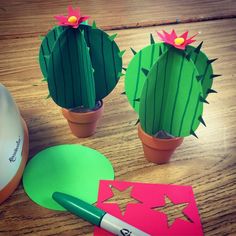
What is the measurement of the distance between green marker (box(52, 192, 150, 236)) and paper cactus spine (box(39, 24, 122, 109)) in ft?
0.41

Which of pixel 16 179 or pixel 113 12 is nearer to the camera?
pixel 16 179

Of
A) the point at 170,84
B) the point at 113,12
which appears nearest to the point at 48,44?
the point at 170,84

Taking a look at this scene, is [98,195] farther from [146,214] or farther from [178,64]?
[178,64]

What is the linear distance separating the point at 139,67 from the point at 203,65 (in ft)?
0.25

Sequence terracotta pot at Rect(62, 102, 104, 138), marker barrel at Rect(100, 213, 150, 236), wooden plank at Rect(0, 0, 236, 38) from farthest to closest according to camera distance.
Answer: wooden plank at Rect(0, 0, 236, 38) < terracotta pot at Rect(62, 102, 104, 138) < marker barrel at Rect(100, 213, 150, 236)

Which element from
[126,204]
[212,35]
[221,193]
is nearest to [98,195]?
[126,204]

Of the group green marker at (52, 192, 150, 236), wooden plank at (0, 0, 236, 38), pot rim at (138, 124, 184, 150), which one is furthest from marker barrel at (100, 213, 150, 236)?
wooden plank at (0, 0, 236, 38)

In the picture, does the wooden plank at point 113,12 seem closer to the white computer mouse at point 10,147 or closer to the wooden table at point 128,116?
the wooden table at point 128,116

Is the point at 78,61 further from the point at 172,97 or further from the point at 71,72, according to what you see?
the point at 172,97

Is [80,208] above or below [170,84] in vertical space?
below

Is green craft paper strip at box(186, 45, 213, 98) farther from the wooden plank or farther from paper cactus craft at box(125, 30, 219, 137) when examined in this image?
the wooden plank

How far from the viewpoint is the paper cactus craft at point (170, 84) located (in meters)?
0.38

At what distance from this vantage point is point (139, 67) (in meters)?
0.42

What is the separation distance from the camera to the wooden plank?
0.82 meters
